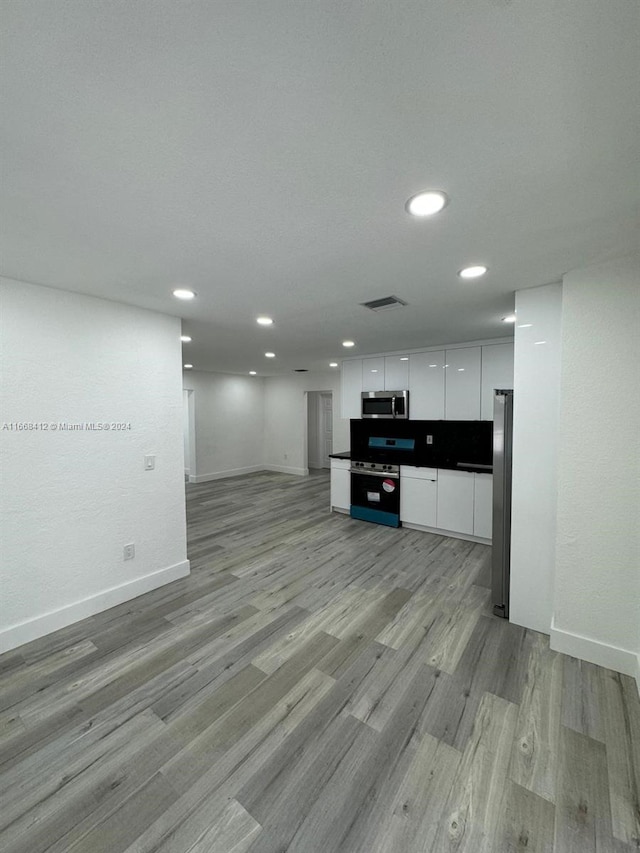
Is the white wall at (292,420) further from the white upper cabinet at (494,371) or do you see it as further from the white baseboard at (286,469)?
the white upper cabinet at (494,371)

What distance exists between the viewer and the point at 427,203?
1359mm

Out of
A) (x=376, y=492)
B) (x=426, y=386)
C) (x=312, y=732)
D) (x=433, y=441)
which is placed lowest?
(x=312, y=732)

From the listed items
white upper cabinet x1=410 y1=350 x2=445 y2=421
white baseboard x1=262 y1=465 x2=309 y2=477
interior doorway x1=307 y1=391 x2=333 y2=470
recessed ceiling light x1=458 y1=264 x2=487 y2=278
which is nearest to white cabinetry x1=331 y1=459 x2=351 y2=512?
white upper cabinet x1=410 y1=350 x2=445 y2=421

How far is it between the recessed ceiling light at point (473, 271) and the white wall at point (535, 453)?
0.51 m

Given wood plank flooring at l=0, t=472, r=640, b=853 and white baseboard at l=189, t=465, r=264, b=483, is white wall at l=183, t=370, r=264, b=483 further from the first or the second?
wood plank flooring at l=0, t=472, r=640, b=853

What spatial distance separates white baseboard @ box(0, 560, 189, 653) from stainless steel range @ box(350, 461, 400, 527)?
2491 millimetres

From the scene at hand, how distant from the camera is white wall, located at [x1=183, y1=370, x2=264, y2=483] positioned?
7230mm

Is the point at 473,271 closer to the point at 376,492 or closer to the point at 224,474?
the point at 376,492

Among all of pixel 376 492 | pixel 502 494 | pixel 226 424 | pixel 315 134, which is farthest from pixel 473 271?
pixel 226 424

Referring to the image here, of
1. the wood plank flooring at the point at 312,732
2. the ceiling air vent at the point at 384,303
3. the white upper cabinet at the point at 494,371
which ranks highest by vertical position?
the ceiling air vent at the point at 384,303

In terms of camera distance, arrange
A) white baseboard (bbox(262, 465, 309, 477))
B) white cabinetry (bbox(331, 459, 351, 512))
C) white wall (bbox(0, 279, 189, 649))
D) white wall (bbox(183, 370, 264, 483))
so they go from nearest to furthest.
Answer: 1. white wall (bbox(0, 279, 189, 649))
2. white cabinetry (bbox(331, 459, 351, 512))
3. white wall (bbox(183, 370, 264, 483))
4. white baseboard (bbox(262, 465, 309, 477))

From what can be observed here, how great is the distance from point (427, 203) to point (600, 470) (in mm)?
1858

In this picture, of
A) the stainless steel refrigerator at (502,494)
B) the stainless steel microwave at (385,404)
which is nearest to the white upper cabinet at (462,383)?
the stainless steel microwave at (385,404)

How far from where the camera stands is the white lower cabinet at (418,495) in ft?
13.9
